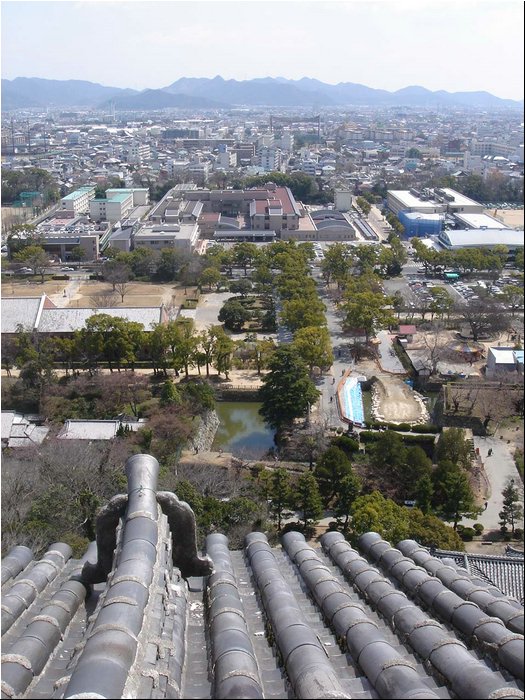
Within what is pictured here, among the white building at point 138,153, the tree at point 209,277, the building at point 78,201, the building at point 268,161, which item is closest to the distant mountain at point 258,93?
the white building at point 138,153

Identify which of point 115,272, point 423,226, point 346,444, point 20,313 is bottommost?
point 346,444

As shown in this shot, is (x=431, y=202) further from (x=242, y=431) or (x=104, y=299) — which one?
(x=242, y=431)

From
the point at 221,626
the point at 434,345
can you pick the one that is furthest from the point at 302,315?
the point at 221,626

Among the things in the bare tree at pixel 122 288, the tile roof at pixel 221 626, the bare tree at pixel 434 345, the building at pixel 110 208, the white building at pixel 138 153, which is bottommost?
the bare tree at pixel 434 345

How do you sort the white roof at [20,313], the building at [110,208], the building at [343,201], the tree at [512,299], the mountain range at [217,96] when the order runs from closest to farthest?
the white roof at [20,313] < the tree at [512,299] < the building at [110,208] < the building at [343,201] < the mountain range at [217,96]

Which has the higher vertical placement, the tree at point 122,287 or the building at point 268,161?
the building at point 268,161

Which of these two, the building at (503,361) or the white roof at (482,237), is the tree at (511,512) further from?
the white roof at (482,237)
